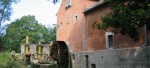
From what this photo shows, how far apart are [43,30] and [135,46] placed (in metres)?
50.0

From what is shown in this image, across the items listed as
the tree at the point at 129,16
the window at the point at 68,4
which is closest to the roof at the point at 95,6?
the window at the point at 68,4

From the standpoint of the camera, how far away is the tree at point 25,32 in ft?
215

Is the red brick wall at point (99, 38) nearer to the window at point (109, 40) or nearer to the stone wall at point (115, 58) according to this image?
the window at point (109, 40)

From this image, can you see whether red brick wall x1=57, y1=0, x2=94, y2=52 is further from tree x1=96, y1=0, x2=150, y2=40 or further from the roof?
tree x1=96, y1=0, x2=150, y2=40

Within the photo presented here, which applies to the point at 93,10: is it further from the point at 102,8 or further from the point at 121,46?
the point at 121,46

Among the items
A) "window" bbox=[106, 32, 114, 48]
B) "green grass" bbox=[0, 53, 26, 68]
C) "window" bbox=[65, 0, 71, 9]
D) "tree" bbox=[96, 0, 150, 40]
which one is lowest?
"green grass" bbox=[0, 53, 26, 68]

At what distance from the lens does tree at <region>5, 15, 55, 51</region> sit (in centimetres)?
6566

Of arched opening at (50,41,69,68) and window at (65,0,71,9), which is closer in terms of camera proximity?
arched opening at (50,41,69,68)

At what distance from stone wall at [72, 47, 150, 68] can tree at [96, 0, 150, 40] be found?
341 cm

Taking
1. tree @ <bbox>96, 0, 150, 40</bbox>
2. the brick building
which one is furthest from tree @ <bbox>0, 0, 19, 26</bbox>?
tree @ <bbox>96, 0, 150, 40</bbox>

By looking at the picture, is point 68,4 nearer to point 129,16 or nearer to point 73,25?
point 73,25

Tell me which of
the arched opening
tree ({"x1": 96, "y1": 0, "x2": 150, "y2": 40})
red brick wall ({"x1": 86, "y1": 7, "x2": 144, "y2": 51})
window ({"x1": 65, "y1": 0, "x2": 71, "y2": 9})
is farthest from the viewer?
window ({"x1": 65, "y1": 0, "x2": 71, "y2": 9})

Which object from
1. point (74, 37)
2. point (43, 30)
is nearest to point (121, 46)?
point (74, 37)

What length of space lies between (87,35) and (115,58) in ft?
21.8
